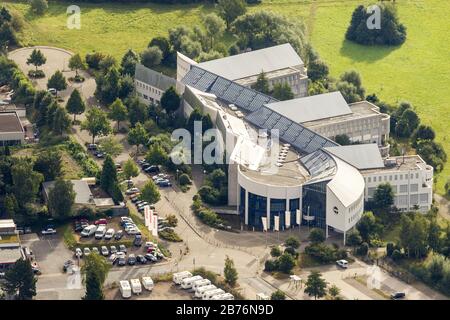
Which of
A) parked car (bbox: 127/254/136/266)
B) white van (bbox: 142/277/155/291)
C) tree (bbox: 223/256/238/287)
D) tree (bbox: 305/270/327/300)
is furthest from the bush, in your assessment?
parked car (bbox: 127/254/136/266)

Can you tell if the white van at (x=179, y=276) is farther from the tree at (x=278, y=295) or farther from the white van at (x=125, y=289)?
the tree at (x=278, y=295)

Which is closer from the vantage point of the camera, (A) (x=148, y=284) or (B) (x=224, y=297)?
(B) (x=224, y=297)

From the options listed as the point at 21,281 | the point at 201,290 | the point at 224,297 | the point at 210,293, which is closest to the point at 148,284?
the point at 201,290

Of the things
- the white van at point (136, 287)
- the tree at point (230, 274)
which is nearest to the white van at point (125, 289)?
the white van at point (136, 287)

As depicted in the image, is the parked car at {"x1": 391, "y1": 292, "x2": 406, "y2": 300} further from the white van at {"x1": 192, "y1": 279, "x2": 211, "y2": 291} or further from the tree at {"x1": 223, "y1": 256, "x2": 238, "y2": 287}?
the white van at {"x1": 192, "y1": 279, "x2": 211, "y2": 291}

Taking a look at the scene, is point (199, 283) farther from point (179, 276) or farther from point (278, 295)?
point (278, 295)

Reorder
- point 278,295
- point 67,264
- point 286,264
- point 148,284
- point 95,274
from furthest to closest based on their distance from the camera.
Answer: point 286,264, point 67,264, point 148,284, point 278,295, point 95,274

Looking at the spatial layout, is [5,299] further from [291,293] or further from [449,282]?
[449,282]
